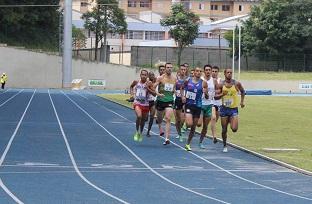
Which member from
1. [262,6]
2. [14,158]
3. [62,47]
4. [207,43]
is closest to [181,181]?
[14,158]

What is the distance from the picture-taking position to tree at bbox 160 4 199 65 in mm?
77438

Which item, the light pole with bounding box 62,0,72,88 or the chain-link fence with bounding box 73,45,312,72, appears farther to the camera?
the chain-link fence with bounding box 73,45,312,72

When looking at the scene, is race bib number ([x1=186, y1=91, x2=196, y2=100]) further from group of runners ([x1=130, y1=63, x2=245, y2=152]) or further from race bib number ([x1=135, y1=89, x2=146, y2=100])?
race bib number ([x1=135, y1=89, x2=146, y2=100])

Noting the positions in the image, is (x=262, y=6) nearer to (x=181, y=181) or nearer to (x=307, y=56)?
(x=307, y=56)

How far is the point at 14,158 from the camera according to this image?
42.8 ft

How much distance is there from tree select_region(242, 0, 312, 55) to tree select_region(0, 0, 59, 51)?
22.4 m

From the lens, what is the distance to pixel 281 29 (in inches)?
3012

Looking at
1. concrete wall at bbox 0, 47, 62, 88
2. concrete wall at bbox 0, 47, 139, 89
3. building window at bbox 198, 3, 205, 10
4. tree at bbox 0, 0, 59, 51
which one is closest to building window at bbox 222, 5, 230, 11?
building window at bbox 198, 3, 205, 10

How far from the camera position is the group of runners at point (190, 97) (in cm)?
1491

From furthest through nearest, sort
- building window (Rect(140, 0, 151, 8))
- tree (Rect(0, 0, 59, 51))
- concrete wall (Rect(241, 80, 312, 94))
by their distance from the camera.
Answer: building window (Rect(140, 0, 151, 8)) < concrete wall (Rect(241, 80, 312, 94)) < tree (Rect(0, 0, 59, 51))

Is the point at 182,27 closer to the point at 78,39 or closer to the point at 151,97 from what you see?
the point at 78,39

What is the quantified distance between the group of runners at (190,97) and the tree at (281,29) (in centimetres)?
5986

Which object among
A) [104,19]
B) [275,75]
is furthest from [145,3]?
[275,75]

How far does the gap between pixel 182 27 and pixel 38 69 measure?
20789 mm
